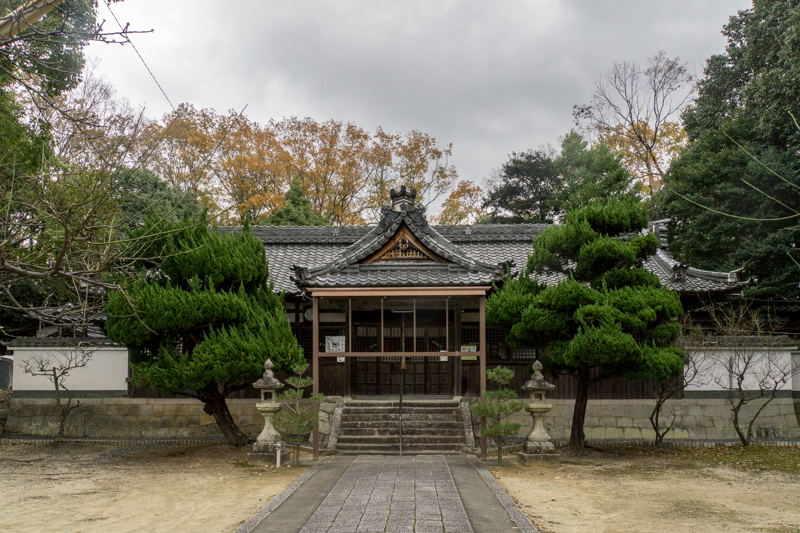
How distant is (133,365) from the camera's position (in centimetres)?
1307

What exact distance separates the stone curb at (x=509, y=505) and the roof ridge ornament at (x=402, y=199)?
6.34 metres

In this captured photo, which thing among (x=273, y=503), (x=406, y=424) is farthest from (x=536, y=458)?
(x=273, y=503)

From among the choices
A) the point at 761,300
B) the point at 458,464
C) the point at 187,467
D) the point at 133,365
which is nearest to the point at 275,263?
the point at 133,365

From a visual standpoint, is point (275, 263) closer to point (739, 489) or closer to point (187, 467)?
point (187, 467)

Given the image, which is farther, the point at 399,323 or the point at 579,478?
the point at 399,323

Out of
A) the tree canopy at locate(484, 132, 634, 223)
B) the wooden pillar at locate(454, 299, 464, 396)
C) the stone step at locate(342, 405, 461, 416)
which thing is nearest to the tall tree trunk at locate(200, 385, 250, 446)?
the stone step at locate(342, 405, 461, 416)

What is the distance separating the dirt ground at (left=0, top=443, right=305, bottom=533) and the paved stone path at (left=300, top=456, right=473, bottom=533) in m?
1.13

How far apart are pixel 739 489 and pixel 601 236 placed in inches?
217

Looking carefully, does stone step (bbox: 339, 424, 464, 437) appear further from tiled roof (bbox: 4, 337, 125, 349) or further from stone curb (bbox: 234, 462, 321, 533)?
tiled roof (bbox: 4, 337, 125, 349)

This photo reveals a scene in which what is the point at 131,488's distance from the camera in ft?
33.1

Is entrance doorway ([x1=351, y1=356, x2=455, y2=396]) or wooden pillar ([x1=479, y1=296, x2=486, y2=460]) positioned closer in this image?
wooden pillar ([x1=479, y1=296, x2=486, y2=460])

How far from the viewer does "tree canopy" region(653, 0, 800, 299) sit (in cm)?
2116

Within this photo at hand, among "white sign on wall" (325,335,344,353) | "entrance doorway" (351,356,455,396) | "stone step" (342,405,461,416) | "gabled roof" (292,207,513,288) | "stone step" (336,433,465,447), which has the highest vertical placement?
"gabled roof" (292,207,513,288)

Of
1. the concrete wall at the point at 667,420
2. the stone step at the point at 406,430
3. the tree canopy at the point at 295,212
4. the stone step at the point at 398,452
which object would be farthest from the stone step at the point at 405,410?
the tree canopy at the point at 295,212
